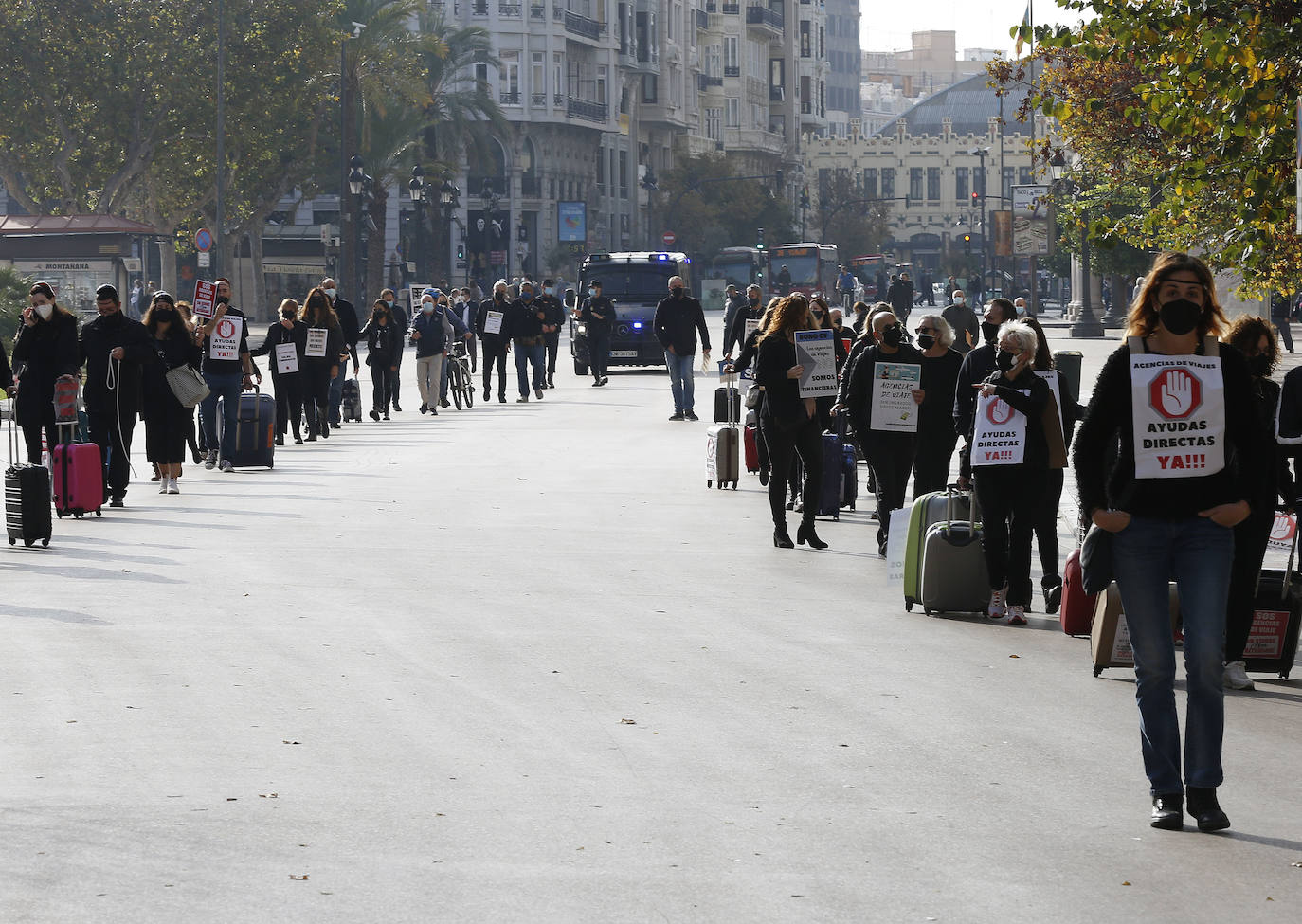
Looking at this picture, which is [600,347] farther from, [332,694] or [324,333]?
[332,694]

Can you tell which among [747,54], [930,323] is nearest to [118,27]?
[930,323]

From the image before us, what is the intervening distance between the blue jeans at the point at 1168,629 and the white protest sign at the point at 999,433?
4.49 metres

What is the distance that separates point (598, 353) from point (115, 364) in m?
21.0

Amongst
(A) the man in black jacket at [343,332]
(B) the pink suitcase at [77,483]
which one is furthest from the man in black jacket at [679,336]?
(B) the pink suitcase at [77,483]

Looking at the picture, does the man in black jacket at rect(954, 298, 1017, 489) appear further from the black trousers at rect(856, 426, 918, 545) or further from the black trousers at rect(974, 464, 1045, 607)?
the black trousers at rect(856, 426, 918, 545)

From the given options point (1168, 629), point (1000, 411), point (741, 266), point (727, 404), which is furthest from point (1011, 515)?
point (741, 266)

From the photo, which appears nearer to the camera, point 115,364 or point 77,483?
point 77,483

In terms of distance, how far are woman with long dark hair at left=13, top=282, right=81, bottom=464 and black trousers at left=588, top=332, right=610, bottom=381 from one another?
70.0 ft

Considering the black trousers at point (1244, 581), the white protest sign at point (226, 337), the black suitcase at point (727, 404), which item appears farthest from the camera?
the black suitcase at point (727, 404)

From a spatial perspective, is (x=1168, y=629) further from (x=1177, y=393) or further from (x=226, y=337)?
(x=226, y=337)

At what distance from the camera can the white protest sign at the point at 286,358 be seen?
23823mm

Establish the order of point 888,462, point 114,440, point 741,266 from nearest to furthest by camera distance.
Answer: point 888,462
point 114,440
point 741,266

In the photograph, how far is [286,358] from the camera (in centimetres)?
2397

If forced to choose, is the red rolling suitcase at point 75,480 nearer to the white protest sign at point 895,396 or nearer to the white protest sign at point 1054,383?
the white protest sign at point 895,396
